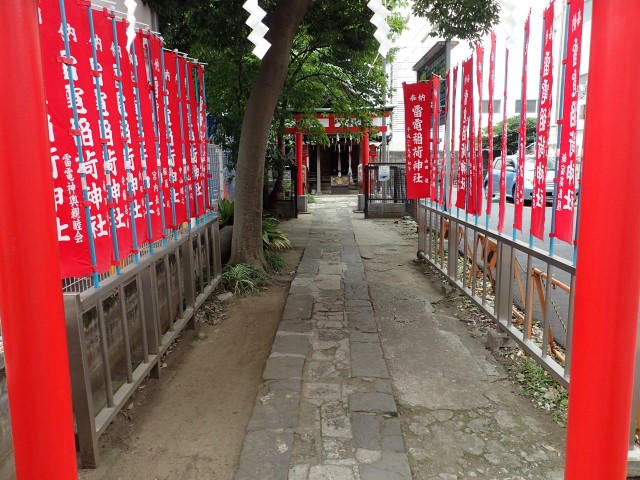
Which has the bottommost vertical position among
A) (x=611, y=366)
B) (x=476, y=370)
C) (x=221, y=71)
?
(x=476, y=370)

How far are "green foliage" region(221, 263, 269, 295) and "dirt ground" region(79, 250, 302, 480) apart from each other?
3.84 ft

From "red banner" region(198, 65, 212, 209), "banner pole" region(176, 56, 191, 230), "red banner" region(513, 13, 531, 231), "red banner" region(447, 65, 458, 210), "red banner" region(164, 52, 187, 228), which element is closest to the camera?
"red banner" region(513, 13, 531, 231)

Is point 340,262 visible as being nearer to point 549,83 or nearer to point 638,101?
point 549,83

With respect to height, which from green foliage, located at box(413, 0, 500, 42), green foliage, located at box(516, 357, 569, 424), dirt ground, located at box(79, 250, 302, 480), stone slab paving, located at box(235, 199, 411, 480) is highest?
green foliage, located at box(413, 0, 500, 42)

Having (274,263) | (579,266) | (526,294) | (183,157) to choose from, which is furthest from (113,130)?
(274,263)

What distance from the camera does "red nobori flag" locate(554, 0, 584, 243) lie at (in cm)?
330

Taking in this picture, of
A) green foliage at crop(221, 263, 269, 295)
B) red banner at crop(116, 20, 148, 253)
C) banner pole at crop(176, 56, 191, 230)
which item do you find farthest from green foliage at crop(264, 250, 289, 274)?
red banner at crop(116, 20, 148, 253)

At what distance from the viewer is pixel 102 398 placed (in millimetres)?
3604

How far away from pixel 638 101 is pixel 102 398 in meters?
3.62

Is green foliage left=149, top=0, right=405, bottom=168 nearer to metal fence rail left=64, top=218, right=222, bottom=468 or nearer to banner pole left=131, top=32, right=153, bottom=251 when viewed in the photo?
banner pole left=131, top=32, right=153, bottom=251

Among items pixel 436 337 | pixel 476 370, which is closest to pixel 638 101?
pixel 476 370

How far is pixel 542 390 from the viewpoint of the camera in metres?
4.00

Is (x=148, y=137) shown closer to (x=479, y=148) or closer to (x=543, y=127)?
(x=543, y=127)

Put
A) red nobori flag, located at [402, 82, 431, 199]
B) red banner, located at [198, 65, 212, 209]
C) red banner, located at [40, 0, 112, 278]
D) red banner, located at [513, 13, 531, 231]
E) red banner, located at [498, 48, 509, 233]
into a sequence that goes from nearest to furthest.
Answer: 1. red banner, located at [40, 0, 112, 278]
2. red banner, located at [513, 13, 531, 231]
3. red banner, located at [498, 48, 509, 233]
4. red banner, located at [198, 65, 212, 209]
5. red nobori flag, located at [402, 82, 431, 199]
